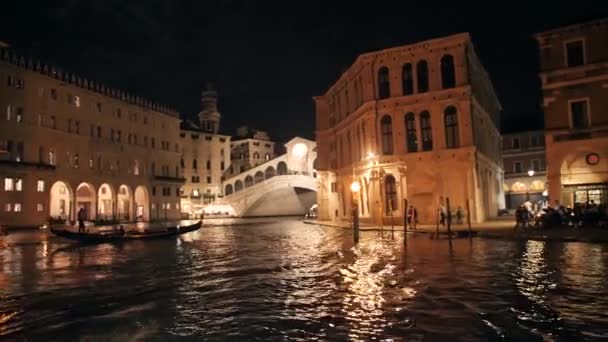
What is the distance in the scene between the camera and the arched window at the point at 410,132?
32.4 m

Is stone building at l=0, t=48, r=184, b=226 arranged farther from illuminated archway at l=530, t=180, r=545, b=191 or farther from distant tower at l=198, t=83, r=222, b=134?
illuminated archway at l=530, t=180, r=545, b=191

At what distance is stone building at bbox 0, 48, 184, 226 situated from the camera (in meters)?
43.4

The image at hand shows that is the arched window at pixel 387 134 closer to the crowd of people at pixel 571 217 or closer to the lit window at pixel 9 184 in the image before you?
the crowd of people at pixel 571 217

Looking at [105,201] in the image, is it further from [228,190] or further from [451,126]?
[451,126]

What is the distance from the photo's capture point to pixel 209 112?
95062 millimetres

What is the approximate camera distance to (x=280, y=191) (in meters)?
65.4

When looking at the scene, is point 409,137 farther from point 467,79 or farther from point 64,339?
point 64,339

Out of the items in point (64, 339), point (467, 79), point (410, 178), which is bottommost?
point (64, 339)

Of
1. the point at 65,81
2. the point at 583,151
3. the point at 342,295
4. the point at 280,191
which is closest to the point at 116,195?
the point at 65,81

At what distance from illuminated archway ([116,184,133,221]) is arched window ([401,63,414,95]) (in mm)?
38329

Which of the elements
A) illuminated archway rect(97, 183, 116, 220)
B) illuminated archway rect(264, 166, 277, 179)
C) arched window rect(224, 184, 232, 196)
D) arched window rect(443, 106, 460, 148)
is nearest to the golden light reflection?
arched window rect(443, 106, 460, 148)

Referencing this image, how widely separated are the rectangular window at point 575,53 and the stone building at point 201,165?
197 ft

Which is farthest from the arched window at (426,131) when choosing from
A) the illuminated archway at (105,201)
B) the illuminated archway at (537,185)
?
the illuminated archway at (105,201)

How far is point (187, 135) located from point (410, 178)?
182 feet
